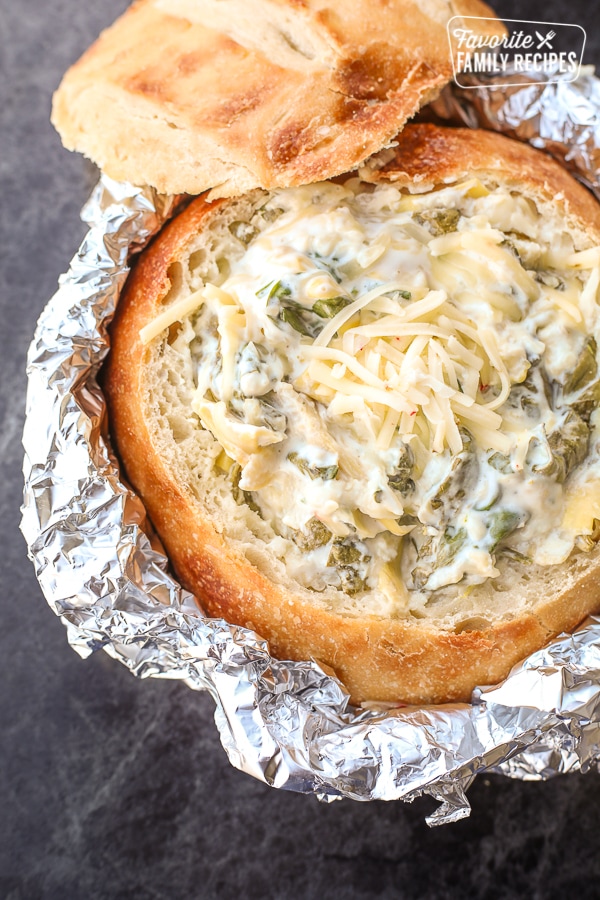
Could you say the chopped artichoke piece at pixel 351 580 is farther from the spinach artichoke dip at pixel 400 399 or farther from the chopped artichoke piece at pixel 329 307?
the chopped artichoke piece at pixel 329 307

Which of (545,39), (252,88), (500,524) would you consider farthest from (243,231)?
(545,39)

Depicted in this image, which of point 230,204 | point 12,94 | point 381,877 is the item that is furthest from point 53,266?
point 381,877

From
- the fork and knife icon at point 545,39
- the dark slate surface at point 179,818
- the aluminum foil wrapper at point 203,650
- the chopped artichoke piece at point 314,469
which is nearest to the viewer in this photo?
the chopped artichoke piece at point 314,469

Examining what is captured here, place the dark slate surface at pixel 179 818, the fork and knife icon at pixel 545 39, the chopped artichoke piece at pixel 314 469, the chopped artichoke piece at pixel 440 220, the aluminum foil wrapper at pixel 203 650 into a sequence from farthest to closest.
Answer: the fork and knife icon at pixel 545 39 → the dark slate surface at pixel 179 818 → the chopped artichoke piece at pixel 440 220 → the aluminum foil wrapper at pixel 203 650 → the chopped artichoke piece at pixel 314 469

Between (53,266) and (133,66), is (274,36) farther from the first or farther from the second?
(53,266)

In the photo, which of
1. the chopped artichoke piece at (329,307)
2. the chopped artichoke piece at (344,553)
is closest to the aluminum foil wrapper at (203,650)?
the chopped artichoke piece at (344,553)

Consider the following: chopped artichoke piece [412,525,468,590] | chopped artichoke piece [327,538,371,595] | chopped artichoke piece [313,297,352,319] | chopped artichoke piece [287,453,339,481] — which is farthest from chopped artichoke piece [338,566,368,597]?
chopped artichoke piece [313,297,352,319]
